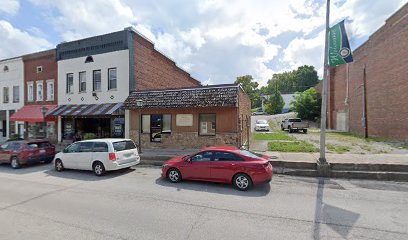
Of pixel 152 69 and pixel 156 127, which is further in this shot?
pixel 152 69

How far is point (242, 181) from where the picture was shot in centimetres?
707

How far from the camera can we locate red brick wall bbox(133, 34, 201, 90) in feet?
54.6

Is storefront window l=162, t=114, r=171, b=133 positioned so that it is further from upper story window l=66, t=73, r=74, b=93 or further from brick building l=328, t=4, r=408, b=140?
brick building l=328, t=4, r=408, b=140

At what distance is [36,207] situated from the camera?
576 cm

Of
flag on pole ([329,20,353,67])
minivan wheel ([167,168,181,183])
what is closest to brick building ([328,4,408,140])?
flag on pole ([329,20,353,67])

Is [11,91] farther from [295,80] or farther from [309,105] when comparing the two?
[295,80]

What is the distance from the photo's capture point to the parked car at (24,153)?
11.4 m

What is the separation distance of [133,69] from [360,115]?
24505 mm

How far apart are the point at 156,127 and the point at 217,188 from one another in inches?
349

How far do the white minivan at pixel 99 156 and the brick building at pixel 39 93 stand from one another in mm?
10294

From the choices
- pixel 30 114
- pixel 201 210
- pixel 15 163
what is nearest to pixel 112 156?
pixel 201 210

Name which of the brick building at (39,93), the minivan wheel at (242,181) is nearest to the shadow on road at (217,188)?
the minivan wheel at (242,181)

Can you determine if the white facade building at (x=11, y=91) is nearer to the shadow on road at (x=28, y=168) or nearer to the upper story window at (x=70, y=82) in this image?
the upper story window at (x=70, y=82)

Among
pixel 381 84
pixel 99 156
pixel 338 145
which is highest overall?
pixel 381 84
